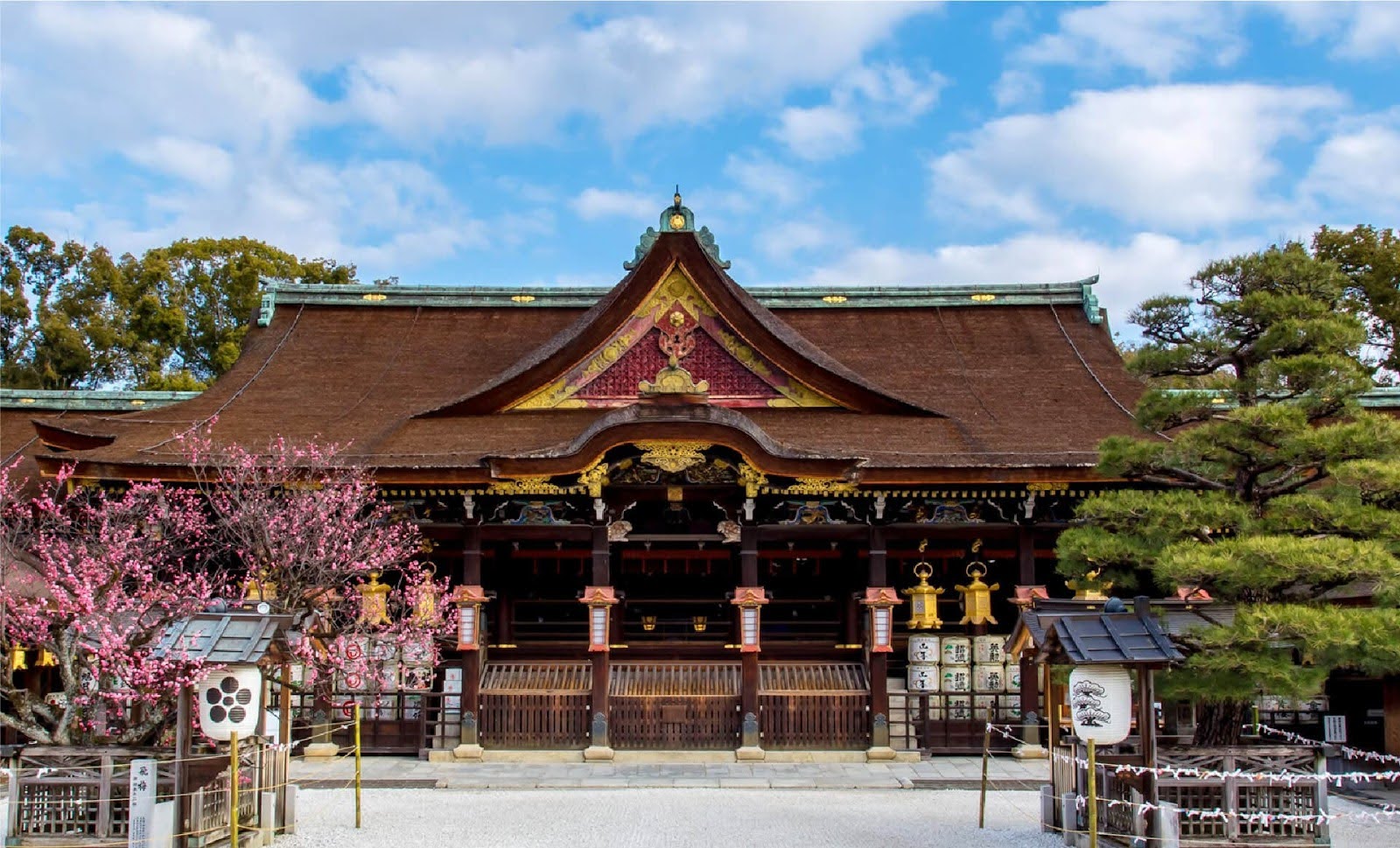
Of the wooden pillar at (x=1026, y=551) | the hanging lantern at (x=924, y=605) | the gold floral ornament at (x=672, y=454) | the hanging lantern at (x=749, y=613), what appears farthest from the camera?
the hanging lantern at (x=924, y=605)

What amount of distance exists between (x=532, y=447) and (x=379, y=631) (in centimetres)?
331

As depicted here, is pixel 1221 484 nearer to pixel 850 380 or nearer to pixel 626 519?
pixel 850 380

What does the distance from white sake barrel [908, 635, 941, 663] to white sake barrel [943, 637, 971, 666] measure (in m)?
0.12

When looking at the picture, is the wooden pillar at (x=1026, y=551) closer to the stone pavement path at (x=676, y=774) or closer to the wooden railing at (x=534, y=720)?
the stone pavement path at (x=676, y=774)

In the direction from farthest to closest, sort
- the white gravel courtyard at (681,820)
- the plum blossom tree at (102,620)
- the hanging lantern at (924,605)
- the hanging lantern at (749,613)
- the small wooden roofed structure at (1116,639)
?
the hanging lantern at (924,605) < the hanging lantern at (749,613) < the white gravel courtyard at (681,820) < the plum blossom tree at (102,620) < the small wooden roofed structure at (1116,639)

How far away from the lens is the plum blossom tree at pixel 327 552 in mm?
14312

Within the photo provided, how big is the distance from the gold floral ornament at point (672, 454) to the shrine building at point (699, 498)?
47mm

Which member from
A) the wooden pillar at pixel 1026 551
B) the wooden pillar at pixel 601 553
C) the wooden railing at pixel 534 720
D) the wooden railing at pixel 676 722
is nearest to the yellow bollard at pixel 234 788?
the wooden railing at pixel 534 720

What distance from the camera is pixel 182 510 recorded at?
1563 cm

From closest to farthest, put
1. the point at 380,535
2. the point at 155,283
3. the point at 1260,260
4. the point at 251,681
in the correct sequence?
1. the point at 251,681
2. the point at 1260,260
3. the point at 380,535
4. the point at 155,283

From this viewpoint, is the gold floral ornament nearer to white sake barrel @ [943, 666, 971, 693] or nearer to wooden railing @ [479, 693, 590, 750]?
wooden railing @ [479, 693, 590, 750]

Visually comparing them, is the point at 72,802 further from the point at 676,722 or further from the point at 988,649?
the point at 988,649

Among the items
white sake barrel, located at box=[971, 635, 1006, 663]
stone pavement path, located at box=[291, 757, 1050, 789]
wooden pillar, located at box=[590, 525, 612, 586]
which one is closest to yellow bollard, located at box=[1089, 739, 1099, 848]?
stone pavement path, located at box=[291, 757, 1050, 789]

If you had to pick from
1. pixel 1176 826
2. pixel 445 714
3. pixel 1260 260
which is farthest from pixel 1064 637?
pixel 445 714
